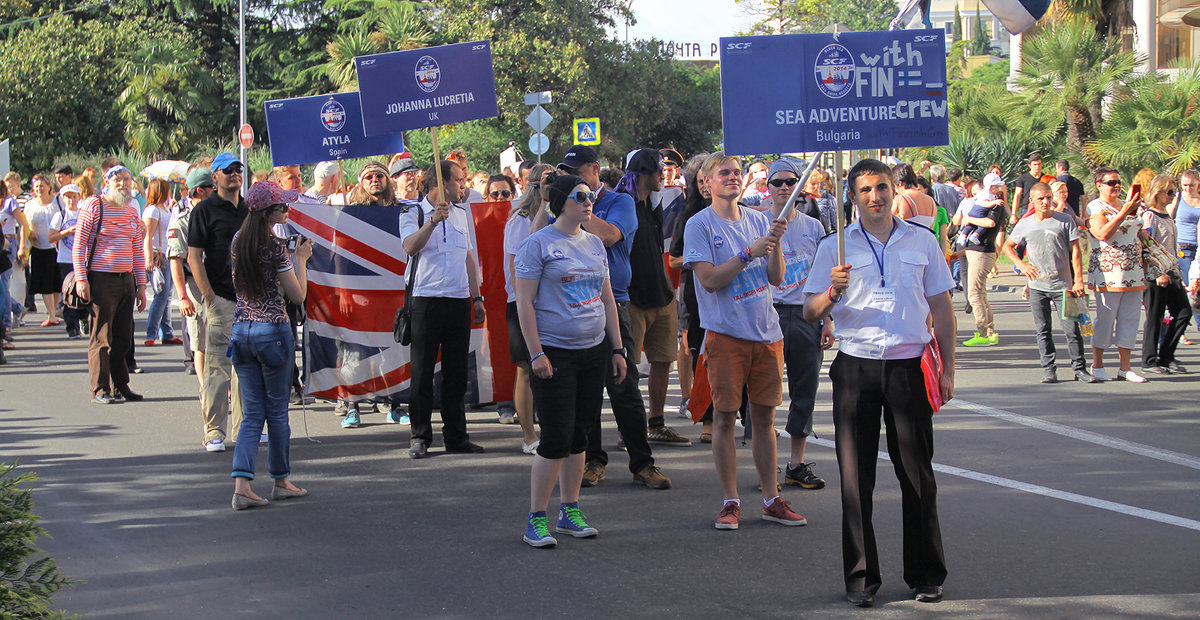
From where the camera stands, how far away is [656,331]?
857 cm

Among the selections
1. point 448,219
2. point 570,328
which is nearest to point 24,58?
point 448,219

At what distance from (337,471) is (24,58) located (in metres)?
39.5

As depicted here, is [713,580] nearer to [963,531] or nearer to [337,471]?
[963,531]

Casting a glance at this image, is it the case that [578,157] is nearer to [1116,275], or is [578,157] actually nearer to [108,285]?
[108,285]

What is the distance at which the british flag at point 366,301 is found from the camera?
952cm

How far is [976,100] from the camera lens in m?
30.1

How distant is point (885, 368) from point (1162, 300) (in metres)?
7.64

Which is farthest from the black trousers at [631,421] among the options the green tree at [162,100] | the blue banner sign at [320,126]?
the green tree at [162,100]

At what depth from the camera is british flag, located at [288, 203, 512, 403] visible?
31.2 ft

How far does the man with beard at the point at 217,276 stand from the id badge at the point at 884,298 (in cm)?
447

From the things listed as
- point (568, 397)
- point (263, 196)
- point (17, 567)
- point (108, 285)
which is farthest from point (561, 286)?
point (108, 285)

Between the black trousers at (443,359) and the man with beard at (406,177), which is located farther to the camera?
the man with beard at (406,177)

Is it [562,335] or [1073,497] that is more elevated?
[562,335]

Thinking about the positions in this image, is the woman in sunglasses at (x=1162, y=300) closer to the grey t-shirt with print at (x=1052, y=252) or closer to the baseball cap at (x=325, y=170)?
the grey t-shirt with print at (x=1052, y=252)
